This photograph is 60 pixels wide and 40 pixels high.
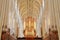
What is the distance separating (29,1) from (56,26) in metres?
16.1

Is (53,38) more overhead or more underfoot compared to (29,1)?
more underfoot

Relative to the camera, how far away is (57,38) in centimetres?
940

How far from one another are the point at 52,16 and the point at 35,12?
18.0 m

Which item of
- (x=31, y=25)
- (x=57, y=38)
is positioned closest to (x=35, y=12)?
(x=31, y=25)

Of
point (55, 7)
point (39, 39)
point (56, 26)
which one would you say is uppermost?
point (55, 7)

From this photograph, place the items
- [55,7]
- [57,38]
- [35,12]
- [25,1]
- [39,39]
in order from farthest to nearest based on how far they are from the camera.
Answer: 1. [35,12]
2. [25,1]
3. [39,39]
4. [55,7]
5. [57,38]

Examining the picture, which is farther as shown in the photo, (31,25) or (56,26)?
(31,25)

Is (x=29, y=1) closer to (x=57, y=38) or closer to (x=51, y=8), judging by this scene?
(x=51, y=8)

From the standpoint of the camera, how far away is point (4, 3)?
10953mm

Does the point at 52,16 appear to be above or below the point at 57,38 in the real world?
above

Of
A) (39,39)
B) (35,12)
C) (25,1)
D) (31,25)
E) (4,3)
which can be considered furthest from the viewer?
(35,12)

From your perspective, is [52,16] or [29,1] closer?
[52,16]

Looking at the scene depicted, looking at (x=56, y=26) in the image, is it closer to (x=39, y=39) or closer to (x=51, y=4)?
(x=51, y=4)

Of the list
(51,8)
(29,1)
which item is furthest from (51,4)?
(29,1)
